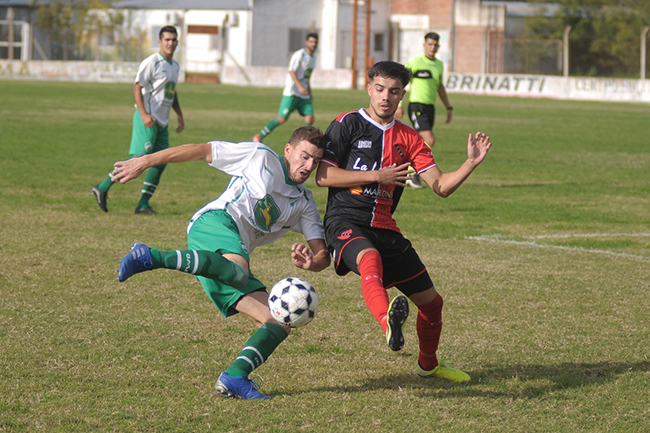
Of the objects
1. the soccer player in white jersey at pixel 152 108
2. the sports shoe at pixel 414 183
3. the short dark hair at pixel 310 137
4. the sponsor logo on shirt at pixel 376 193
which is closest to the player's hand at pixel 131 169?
the short dark hair at pixel 310 137

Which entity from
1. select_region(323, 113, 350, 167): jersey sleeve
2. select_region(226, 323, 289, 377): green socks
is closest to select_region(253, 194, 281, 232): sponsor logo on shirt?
select_region(323, 113, 350, 167): jersey sleeve

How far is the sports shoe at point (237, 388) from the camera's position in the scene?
4.24 meters

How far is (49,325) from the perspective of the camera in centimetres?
546

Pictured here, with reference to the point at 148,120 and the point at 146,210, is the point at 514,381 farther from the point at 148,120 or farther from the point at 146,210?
the point at 148,120

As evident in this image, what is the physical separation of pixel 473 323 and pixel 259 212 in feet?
6.55

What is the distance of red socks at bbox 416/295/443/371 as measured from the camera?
471 cm

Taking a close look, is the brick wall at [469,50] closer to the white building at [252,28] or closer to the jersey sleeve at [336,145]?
the white building at [252,28]

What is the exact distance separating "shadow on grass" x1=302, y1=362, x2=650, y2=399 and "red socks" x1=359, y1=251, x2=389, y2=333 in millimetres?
580

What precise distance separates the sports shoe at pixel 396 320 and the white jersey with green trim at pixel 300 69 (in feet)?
44.2

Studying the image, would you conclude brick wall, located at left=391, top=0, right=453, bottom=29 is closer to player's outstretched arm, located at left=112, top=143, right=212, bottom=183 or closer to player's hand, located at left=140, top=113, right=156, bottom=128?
player's hand, located at left=140, top=113, right=156, bottom=128

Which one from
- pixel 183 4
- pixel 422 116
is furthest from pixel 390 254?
pixel 183 4

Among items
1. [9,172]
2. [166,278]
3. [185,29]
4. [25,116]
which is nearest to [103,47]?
[185,29]

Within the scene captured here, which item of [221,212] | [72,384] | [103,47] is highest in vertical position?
[103,47]

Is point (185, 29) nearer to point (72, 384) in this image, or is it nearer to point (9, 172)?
point (9, 172)
